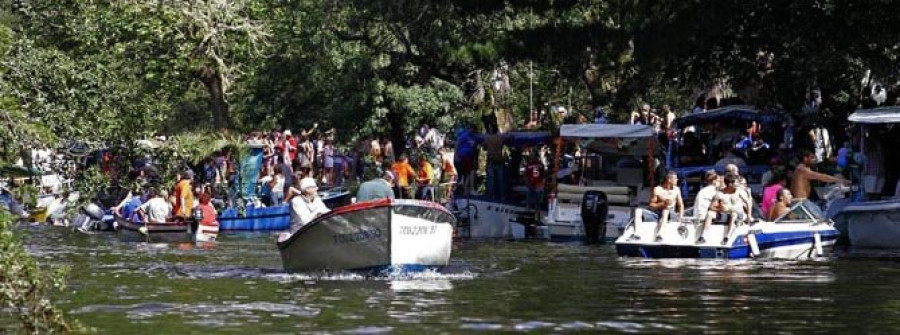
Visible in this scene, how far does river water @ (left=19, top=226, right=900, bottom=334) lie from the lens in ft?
58.9

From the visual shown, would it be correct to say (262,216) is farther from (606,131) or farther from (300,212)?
(300,212)

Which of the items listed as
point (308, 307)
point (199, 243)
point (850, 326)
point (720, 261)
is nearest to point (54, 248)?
point (199, 243)

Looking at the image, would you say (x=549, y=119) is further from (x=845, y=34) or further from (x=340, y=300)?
(x=340, y=300)

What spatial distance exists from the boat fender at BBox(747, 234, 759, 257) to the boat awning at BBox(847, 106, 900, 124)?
4342 mm

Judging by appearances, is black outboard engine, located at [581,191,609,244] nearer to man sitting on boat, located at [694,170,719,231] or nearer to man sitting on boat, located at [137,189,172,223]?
man sitting on boat, located at [694,170,719,231]

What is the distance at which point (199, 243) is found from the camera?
35.8 m

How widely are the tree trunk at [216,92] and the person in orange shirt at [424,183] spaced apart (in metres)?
12.7

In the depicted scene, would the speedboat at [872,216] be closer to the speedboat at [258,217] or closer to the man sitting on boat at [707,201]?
the man sitting on boat at [707,201]

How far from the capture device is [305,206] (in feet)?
80.8

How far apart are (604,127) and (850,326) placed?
18.3 metres

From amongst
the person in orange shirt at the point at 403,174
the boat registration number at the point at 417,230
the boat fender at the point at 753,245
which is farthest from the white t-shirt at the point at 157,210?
the boat registration number at the point at 417,230

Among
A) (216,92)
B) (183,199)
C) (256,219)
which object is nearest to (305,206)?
(183,199)

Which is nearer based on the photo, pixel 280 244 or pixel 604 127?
pixel 280 244

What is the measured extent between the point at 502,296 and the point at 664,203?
24.1ft
